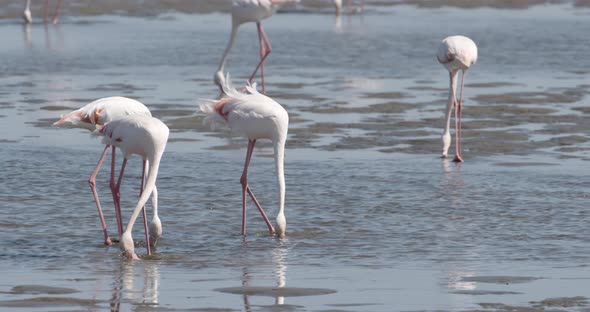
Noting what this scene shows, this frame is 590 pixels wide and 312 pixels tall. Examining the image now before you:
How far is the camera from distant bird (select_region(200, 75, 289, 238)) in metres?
8.72

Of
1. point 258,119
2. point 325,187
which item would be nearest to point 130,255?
point 258,119

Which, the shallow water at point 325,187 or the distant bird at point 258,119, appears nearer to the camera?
the shallow water at point 325,187

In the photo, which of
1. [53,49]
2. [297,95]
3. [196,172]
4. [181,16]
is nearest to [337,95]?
[297,95]

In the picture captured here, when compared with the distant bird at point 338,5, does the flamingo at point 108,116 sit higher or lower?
higher

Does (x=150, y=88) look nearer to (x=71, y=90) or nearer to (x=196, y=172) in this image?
(x=71, y=90)

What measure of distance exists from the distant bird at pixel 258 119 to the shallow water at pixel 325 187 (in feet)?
1.11

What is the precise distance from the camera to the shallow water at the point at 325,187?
7.12 m

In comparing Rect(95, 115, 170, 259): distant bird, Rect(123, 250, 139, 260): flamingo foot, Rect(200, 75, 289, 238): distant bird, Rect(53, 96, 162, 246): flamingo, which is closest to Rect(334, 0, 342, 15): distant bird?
Rect(200, 75, 289, 238): distant bird

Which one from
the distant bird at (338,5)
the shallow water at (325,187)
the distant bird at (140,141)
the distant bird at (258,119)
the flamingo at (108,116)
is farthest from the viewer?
the distant bird at (338,5)

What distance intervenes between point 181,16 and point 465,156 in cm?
1787

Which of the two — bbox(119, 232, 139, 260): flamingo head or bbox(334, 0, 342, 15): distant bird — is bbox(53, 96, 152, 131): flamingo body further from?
bbox(334, 0, 342, 15): distant bird

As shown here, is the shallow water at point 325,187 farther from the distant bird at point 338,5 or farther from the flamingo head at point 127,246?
the distant bird at point 338,5

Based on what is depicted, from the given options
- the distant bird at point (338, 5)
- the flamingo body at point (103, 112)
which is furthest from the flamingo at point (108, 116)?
the distant bird at point (338, 5)

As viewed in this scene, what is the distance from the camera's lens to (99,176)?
1112cm
